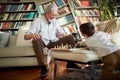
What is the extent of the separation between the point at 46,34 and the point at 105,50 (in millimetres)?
1304

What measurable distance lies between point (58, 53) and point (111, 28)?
96 centimetres

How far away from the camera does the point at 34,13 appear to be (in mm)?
4945

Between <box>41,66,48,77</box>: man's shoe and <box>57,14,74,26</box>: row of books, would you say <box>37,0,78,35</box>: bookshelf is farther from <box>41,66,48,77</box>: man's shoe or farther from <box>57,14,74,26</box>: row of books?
<box>41,66,48,77</box>: man's shoe

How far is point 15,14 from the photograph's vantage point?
16.5ft

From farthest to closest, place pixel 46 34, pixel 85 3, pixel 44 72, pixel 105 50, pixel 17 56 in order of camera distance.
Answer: pixel 85 3, pixel 17 56, pixel 46 34, pixel 44 72, pixel 105 50

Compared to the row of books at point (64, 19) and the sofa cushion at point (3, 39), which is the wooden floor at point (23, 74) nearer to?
the sofa cushion at point (3, 39)

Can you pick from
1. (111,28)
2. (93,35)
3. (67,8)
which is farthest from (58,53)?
(67,8)

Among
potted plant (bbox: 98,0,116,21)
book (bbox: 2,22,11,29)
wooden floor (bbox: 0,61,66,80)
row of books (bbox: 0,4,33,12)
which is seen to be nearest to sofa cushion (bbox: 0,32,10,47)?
wooden floor (bbox: 0,61,66,80)

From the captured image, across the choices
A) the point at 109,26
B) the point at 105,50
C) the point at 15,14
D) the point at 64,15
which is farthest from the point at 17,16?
the point at 105,50

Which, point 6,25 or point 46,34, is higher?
point 6,25

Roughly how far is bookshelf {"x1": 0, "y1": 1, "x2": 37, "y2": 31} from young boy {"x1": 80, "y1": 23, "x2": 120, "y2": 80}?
3.05 m

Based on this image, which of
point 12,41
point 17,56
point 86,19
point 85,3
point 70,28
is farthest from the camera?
point 85,3

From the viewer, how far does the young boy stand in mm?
1930

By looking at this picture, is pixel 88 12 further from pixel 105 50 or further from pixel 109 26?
pixel 105 50
